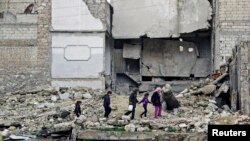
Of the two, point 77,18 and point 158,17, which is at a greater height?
point 158,17

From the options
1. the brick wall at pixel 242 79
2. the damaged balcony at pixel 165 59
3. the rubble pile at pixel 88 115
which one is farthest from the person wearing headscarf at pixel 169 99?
the damaged balcony at pixel 165 59

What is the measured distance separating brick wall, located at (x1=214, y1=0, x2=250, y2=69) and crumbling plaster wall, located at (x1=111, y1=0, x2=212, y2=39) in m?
1.97

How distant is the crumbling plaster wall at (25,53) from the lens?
26875 millimetres

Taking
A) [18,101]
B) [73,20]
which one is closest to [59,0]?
[73,20]

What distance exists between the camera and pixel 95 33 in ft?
87.6

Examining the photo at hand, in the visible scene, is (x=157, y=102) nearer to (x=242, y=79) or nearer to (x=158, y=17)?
(x=242, y=79)

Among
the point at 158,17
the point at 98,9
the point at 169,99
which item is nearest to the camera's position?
the point at 169,99

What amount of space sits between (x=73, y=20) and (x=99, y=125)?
973 centimetres

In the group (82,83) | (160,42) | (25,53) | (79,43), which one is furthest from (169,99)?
(160,42)

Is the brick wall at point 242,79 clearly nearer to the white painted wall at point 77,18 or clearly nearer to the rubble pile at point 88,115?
the rubble pile at point 88,115

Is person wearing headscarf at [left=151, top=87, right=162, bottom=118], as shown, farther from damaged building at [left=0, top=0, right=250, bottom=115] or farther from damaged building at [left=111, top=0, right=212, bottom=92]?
damaged building at [left=111, top=0, right=212, bottom=92]

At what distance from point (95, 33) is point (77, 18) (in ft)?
3.46

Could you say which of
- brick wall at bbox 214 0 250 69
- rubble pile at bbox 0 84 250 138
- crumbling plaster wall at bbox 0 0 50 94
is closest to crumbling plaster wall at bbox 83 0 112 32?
crumbling plaster wall at bbox 0 0 50 94

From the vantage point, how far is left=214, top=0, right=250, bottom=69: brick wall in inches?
1036
